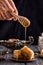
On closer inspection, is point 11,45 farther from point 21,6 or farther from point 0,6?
point 21,6

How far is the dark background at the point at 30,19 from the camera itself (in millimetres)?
3064

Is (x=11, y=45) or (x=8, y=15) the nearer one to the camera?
(x=8, y=15)

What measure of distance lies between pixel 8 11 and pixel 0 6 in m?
0.09

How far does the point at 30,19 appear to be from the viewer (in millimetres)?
3098

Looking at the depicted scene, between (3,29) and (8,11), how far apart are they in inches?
56.6

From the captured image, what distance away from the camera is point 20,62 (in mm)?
1472

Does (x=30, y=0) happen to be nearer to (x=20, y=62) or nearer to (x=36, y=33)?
(x=36, y=33)

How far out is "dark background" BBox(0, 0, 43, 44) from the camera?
3.06 meters

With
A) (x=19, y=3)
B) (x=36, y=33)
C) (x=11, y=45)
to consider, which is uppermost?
(x=19, y=3)

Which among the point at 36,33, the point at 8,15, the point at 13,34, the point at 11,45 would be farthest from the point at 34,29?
the point at 8,15

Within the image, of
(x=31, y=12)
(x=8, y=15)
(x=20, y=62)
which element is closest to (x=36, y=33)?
(x=31, y=12)

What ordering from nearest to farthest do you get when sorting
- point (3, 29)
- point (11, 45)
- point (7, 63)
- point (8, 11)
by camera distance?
point (7, 63) → point (8, 11) → point (11, 45) → point (3, 29)

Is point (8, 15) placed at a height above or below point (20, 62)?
above

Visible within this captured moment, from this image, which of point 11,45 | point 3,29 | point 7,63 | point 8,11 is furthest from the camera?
point 3,29
